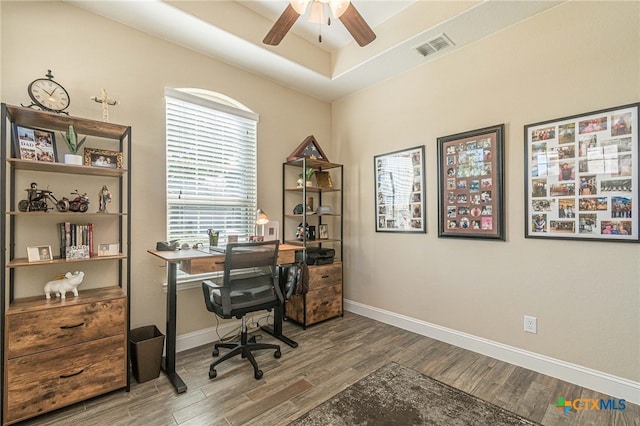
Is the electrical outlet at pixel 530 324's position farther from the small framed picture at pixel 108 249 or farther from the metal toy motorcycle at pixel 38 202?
the metal toy motorcycle at pixel 38 202

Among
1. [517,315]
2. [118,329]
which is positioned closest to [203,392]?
[118,329]

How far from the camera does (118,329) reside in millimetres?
2010

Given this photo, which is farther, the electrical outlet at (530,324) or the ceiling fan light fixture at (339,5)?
the electrical outlet at (530,324)

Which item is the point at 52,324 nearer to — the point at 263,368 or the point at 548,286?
the point at 263,368

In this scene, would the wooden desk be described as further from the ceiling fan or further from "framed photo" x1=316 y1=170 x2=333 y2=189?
"framed photo" x1=316 y1=170 x2=333 y2=189

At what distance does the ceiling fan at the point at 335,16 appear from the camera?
171cm

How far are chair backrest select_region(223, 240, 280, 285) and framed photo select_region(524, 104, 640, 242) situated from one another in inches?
83.7

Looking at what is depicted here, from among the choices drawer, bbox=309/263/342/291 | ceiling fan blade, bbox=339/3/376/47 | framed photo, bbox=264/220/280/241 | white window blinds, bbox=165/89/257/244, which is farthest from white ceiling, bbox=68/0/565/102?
drawer, bbox=309/263/342/291

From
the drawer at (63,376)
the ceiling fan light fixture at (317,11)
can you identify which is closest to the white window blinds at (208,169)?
the drawer at (63,376)

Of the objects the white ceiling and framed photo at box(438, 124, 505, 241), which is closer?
the white ceiling

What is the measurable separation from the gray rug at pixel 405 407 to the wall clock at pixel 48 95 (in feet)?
8.81

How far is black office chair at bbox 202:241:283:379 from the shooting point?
216cm

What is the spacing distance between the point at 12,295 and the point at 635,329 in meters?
4.20

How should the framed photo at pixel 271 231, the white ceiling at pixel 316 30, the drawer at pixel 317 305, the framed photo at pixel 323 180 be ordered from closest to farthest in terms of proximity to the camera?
the white ceiling at pixel 316 30 < the framed photo at pixel 271 231 < the drawer at pixel 317 305 < the framed photo at pixel 323 180
